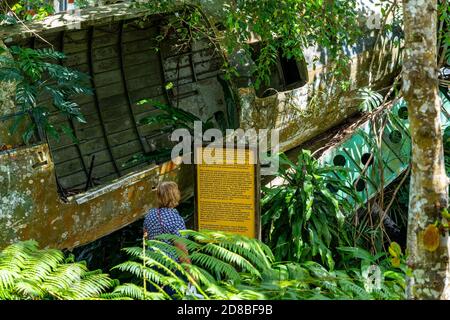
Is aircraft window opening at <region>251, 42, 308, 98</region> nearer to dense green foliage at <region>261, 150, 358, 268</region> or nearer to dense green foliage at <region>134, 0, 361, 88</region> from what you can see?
dense green foliage at <region>134, 0, 361, 88</region>

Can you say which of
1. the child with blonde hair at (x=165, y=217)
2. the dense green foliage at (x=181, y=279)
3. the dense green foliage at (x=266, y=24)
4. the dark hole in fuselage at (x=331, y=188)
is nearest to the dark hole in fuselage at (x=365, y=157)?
the dark hole in fuselage at (x=331, y=188)

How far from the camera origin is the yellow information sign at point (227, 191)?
27.3 feet

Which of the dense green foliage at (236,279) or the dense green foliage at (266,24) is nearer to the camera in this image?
the dense green foliage at (236,279)

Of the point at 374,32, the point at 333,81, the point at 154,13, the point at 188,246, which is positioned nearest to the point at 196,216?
the point at 188,246

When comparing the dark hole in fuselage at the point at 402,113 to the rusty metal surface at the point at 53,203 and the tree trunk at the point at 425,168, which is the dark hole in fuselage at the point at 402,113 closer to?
the rusty metal surface at the point at 53,203

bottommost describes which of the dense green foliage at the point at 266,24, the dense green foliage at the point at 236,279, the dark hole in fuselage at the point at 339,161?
the dense green foliage at the point at 236,279

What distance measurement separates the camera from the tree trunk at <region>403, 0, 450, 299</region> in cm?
578

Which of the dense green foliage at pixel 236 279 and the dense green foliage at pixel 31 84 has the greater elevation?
the dense green foliage at pixel 31 84

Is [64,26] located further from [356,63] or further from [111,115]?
[356,63]

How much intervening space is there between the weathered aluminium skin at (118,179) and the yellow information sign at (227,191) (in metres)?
1.14

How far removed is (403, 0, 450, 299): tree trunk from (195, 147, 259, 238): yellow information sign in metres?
2.55

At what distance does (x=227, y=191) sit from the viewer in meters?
8.45

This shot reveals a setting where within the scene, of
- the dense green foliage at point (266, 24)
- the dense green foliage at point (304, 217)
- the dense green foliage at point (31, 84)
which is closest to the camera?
the dense green foliage at point (31, 84)

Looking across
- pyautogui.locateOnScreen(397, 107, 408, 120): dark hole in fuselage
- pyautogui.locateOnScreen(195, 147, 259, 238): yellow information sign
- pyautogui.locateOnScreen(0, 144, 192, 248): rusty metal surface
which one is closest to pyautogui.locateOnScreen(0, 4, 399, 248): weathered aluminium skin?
pyautogui.locateOnScreen(0, 144, 192, 248): rusty metal surface
